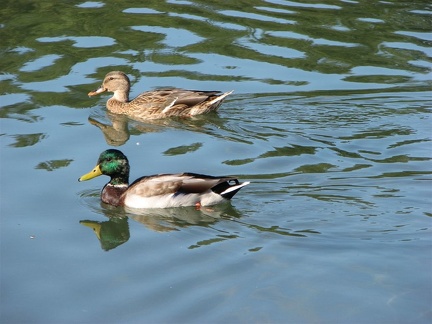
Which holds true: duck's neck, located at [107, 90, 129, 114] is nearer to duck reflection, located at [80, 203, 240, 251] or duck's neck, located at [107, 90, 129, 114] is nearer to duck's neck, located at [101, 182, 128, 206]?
duck's neck, located at [101, 182, 128, 206]

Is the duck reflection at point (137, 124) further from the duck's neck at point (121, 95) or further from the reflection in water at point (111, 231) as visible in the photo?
the reflection in water at point (111, 231)

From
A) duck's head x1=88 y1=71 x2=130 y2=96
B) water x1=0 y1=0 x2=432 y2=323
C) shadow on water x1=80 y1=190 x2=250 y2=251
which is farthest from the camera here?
duck's head x1=88 y1=71 x2=130 y2=96

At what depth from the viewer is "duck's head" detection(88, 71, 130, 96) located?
15.9 m

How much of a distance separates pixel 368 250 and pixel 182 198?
2558mm

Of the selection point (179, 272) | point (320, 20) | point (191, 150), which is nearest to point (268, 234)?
point (179, 272)

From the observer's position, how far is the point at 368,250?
10.3 meters

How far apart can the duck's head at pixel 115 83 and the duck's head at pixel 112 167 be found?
11.8 feet

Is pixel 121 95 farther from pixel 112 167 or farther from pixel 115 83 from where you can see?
pixel 112 167

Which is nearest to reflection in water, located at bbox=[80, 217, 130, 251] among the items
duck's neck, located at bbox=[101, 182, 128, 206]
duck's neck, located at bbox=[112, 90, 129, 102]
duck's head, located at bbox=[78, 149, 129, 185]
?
duck's neck, located at bbox=[101, 182, 128, 206]

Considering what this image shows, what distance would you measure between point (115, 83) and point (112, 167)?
12.3 ft

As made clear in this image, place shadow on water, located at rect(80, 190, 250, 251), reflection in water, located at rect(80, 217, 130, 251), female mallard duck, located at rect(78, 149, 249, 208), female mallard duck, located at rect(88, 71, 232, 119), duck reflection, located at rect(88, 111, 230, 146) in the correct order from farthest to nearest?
1. female mallard duck, located at rect(88, 71, 232, 119)
2. duck reflection, located at rect(88, 111, 230, 146)
3. female mallard duck, located at rect(78, 149, 249, 208)
4. shadow on water, located at rect(80, 190, 250, 251)
5. reflection in water, located at rect(80, 217, 130, 251)

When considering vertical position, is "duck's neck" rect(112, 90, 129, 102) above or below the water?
below

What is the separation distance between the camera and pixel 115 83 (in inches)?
626

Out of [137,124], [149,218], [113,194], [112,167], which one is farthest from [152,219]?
[137,124]
